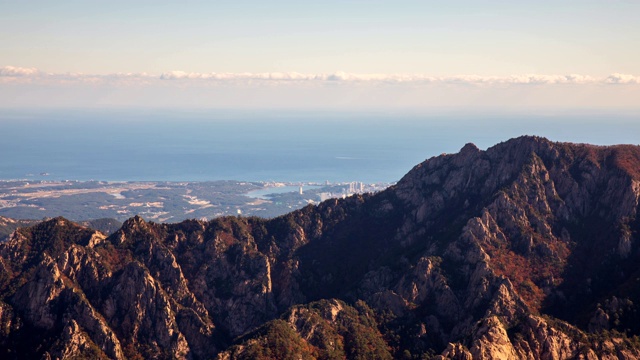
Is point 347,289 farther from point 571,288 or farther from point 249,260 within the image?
point 571,288

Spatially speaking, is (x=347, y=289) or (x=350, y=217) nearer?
(x=347, y=289)

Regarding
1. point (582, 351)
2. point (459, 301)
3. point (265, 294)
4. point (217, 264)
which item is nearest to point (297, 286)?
point (265, 294)

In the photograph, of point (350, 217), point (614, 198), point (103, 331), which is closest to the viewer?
point (103, 331)

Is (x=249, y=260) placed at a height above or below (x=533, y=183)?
below

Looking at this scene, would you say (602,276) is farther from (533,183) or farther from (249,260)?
(249,260)

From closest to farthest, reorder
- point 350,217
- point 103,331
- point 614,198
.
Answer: point 103,331
point 614,198
point 350,217

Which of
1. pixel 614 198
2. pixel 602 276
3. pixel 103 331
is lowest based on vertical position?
pixel 103 331
